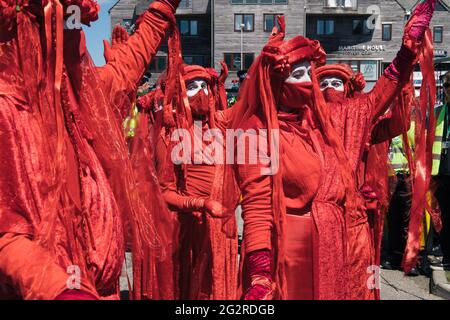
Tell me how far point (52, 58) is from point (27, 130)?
203mm

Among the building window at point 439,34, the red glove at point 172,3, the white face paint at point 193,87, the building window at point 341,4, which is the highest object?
the building window at point 341,4

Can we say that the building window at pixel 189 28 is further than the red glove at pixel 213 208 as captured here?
Yes

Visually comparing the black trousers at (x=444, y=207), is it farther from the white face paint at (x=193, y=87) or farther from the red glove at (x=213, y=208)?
the red glove at (x=213, y=208)

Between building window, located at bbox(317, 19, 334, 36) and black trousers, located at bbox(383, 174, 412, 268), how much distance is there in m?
28.8

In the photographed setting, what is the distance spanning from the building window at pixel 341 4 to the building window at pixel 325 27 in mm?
858

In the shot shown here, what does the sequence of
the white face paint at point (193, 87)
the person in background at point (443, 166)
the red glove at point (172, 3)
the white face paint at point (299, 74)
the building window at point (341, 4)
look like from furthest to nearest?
1. the building window at point (341, 4)
2. the person in background at point (443, 166)
3. the white face paint at point (193, 87)
4. the white face paint at point (299, 74)
5. the red glove at point (172, 3)

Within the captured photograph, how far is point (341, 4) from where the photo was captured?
34.9 meters

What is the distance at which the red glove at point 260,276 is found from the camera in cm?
250

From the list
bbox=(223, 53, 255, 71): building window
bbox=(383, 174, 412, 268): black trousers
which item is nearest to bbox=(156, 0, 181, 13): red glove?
bbox=(383, 174, 412, 268): black trousers

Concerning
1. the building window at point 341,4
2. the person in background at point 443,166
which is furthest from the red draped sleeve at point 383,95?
the building window at point 341,4

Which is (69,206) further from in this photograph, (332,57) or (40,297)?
(332,57)

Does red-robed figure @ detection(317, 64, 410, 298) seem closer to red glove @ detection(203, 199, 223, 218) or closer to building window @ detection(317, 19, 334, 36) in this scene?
red glove @ detection(203, 199, 223, 218)

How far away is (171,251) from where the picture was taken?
13.3ft

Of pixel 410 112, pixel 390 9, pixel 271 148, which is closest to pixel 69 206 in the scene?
pixel 271 148
